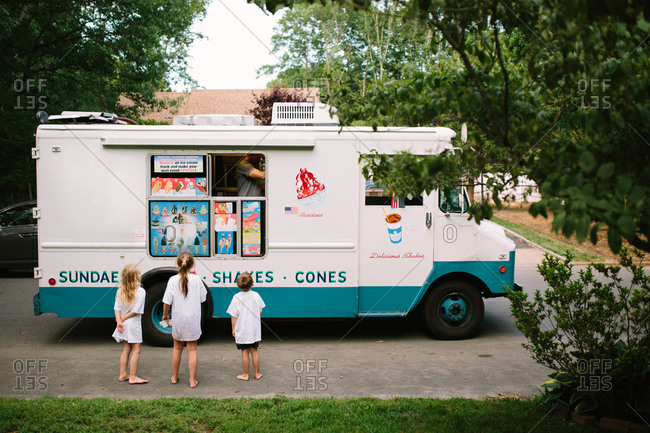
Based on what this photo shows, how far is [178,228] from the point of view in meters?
7.98

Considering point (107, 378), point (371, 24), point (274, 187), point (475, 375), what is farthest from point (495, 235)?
point (371, 24)

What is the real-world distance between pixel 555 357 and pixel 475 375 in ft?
5.92

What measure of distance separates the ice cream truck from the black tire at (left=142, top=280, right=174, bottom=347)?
20mm

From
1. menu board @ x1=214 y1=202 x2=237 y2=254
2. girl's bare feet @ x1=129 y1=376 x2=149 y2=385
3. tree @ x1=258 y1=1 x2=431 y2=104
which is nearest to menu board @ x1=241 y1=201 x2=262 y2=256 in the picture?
menu board @ x1=214 y1=202 x2=237 y2=254

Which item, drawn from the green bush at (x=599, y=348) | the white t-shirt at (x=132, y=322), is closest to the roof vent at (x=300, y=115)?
the white t-shirt at (x=132, y=322)

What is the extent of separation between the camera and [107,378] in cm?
659

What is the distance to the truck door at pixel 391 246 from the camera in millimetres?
8117

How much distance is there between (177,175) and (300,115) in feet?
6.45

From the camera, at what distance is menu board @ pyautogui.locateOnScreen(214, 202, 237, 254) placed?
26.2 feet

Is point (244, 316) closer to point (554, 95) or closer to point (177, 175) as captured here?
point (177, 175)

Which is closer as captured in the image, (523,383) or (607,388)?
(607,388)

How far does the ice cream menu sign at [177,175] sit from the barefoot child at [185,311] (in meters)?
1.78

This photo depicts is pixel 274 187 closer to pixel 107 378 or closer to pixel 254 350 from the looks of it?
A: pixel 254 350

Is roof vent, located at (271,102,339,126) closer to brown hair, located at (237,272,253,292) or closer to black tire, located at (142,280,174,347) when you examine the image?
brown hair, located at (237,272,253,292)
